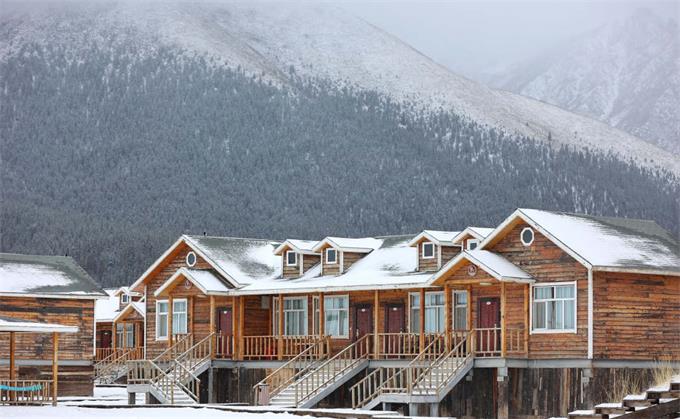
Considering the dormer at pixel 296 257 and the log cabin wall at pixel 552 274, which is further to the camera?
the dormer at pixel 296 257

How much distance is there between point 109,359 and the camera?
81.5 m

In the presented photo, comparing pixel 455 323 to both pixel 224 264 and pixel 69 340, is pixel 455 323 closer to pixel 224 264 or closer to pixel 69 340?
pixel 224 264

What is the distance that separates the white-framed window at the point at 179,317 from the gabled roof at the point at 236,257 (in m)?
1.88

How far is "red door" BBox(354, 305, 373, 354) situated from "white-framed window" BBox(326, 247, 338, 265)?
274 centimetres

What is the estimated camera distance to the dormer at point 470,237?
48.8 metres

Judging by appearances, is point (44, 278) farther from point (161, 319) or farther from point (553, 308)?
point (553, 308)

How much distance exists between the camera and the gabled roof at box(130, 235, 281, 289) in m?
55.7

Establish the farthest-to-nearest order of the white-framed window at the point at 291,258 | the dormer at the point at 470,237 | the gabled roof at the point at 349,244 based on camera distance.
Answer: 1. the white-framed window at the point at 291,258
2. the gabled roof at the point at 349,244
3. the dormer at the point at 470,237

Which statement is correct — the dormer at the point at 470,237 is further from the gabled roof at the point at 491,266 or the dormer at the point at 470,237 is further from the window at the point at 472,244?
the gabled roof at the point at 491,266

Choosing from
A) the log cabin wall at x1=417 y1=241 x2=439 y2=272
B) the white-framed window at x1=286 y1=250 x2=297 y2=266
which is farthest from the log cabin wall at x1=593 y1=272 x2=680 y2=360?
the white-framed window at x1=286 y1=250 x2=297 y2=266

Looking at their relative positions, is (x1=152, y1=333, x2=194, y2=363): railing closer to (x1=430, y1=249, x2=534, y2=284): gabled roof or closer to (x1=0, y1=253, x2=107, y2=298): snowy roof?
(x1=0, y1=253, x2=107, y2=298): snowy roof

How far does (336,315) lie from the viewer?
52750 millimetres

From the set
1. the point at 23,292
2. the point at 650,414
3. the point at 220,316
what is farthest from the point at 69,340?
the point at 650,414

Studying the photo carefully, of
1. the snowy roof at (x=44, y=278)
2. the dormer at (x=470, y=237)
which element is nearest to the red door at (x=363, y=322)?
the dormer at (x=470, y=237)
